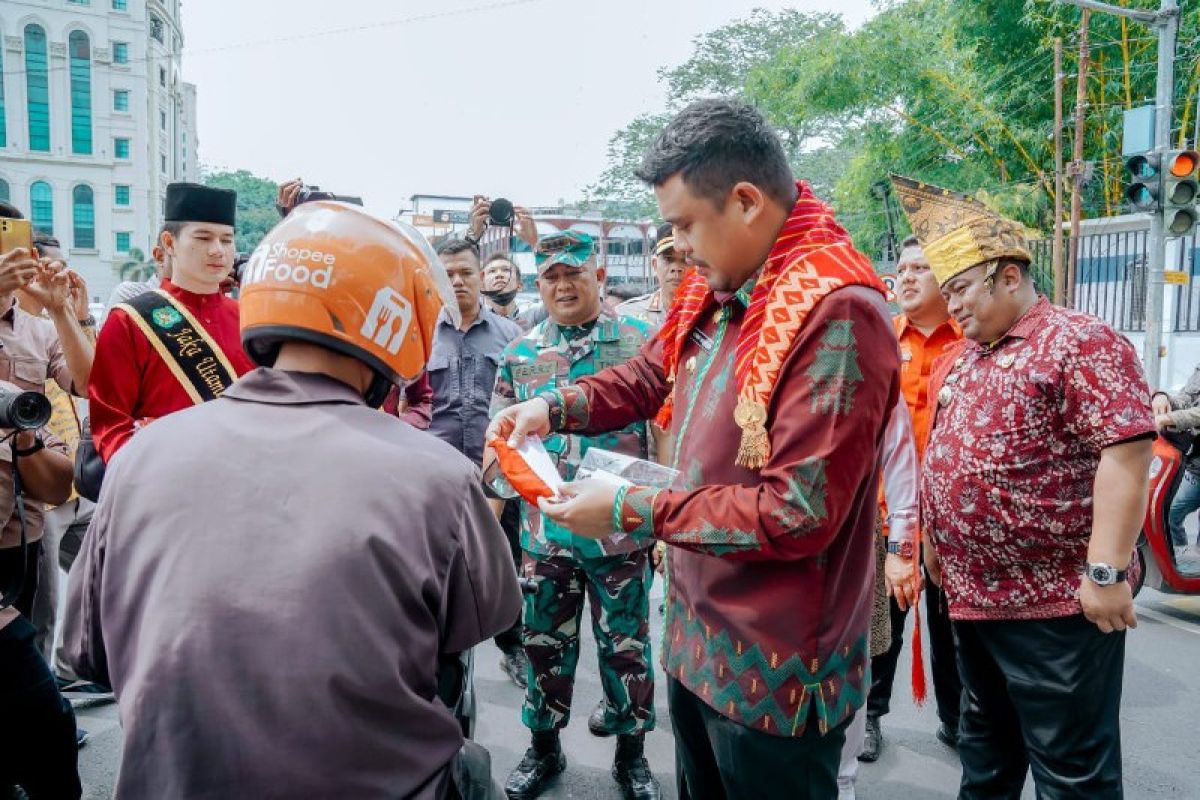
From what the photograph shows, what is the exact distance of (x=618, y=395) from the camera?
2.39 metres

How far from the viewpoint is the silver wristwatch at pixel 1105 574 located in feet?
7.14

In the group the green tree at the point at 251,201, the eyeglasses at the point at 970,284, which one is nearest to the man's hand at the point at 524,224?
the eyeglasses at the point at 970,284

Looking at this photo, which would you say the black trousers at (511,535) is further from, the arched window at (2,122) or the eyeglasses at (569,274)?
the arched window at (2,122)

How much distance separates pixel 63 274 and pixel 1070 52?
16.5 metres

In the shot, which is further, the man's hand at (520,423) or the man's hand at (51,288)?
the man's hand at (51,288)

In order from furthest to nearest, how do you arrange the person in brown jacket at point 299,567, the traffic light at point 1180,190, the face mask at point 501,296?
the traffic light at point 1180,190, the face mask at point 501,296, the person in brown jacket at point 299,567

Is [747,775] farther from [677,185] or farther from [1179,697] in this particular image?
[1179,697]

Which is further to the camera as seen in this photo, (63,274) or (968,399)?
(63,274)

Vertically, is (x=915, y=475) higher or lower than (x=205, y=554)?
lower

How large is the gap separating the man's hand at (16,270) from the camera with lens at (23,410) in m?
1.00

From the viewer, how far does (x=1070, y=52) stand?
592 inches

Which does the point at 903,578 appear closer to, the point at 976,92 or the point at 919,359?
the point at 919,359

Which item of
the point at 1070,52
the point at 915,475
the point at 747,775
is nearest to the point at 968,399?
the point at 915,475

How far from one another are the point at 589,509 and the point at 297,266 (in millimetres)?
742
